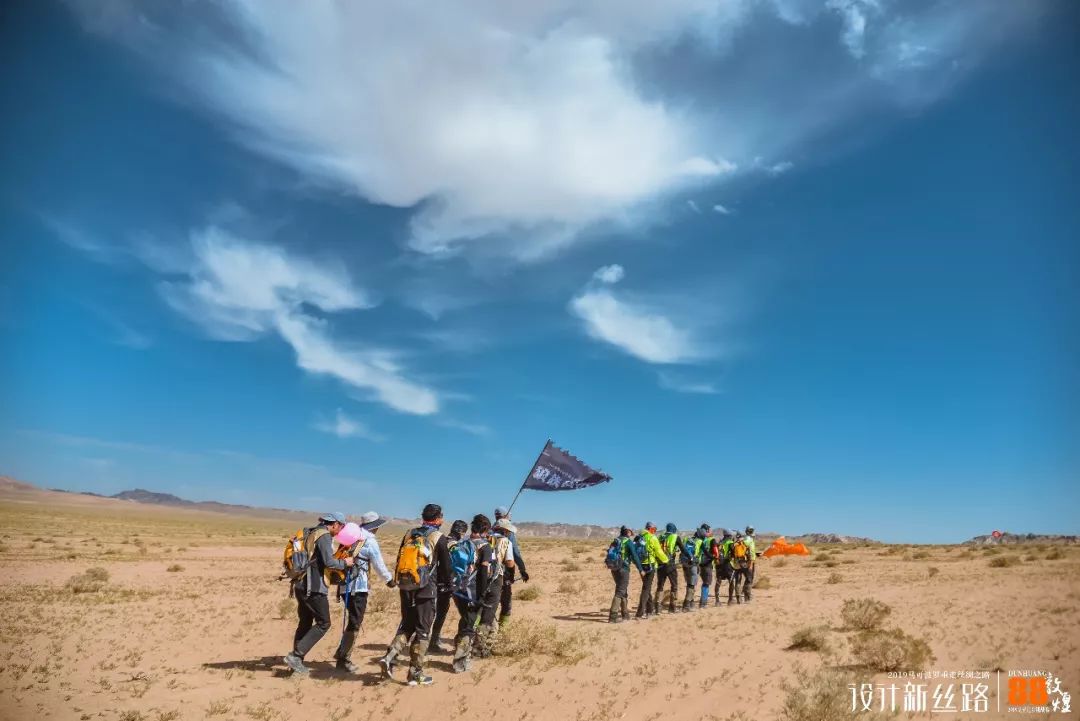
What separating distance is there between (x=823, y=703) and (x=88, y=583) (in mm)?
23951

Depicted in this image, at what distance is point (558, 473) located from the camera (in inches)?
577

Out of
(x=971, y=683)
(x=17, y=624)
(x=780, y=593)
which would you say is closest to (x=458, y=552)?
(x=971, y=683)

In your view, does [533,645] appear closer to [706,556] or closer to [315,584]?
[315,584]

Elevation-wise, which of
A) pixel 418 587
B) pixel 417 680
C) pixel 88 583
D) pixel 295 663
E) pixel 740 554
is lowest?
pixel 88 583

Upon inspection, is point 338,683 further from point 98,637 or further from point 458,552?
point 98,637

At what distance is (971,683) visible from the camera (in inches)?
316

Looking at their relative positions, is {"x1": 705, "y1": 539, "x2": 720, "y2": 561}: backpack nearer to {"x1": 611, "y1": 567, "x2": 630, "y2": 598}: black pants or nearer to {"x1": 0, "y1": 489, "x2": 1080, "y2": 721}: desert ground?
{"x1": 0, "y1": 489, "x2": 1080, "y2": 721}: desert ground

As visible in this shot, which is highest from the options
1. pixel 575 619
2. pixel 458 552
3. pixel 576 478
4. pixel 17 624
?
pixel 576 478

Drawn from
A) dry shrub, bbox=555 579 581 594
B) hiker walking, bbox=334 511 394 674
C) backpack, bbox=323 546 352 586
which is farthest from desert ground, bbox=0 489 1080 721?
dry shrub, bbox=555 579 581 594

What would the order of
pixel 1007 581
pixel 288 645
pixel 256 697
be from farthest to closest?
pixel 1007 581 < pixel 288 645 < pixel 256 697

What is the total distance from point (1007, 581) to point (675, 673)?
13.0 meters

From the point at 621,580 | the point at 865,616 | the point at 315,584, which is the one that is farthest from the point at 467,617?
the point at 865,616

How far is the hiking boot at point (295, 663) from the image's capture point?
31.7 ft

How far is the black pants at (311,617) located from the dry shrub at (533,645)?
8.92 ft
